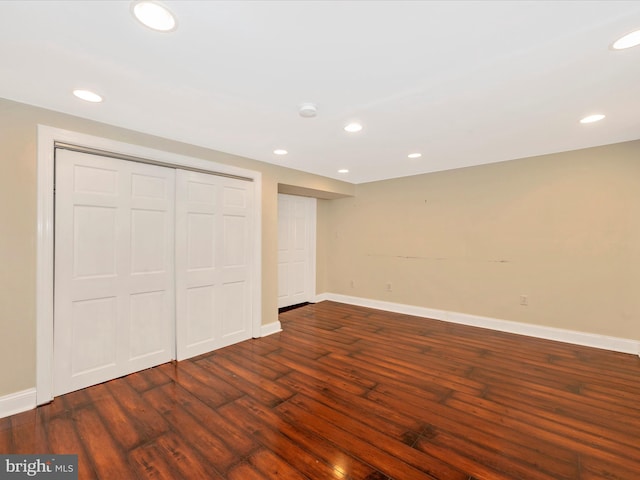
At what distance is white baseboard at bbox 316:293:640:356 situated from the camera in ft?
10.9

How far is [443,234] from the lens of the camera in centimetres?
462

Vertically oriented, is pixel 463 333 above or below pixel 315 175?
below

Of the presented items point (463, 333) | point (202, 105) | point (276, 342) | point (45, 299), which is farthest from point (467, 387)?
point (45, 299)

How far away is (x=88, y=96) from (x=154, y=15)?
1.25m

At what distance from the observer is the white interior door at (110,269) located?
242cm

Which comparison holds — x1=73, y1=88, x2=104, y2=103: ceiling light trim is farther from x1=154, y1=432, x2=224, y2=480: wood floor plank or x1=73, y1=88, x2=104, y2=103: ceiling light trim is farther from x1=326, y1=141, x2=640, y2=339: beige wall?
x1=326, y1=141, x2=640, y2=339: beige wall

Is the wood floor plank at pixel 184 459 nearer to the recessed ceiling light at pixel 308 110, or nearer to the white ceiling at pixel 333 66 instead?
the white ceiling at pixel 333 66

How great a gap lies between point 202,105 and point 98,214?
1448 millimetres

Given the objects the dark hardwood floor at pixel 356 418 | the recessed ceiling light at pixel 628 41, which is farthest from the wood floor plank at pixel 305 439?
the recessed ceiling light at pixel 628 41

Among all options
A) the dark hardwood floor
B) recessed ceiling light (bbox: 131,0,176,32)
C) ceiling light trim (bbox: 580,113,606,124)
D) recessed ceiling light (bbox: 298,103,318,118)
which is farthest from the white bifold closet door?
ceiling light trim (bbox: 580,113,606,124)

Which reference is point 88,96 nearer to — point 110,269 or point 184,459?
point 110,269

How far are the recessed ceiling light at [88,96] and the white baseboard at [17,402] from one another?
234 centimetres

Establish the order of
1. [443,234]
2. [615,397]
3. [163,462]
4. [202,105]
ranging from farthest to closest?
[443,234]
[615,397]
[202,105]
[163,462]

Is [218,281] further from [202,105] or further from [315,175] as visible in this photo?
[315,175]
